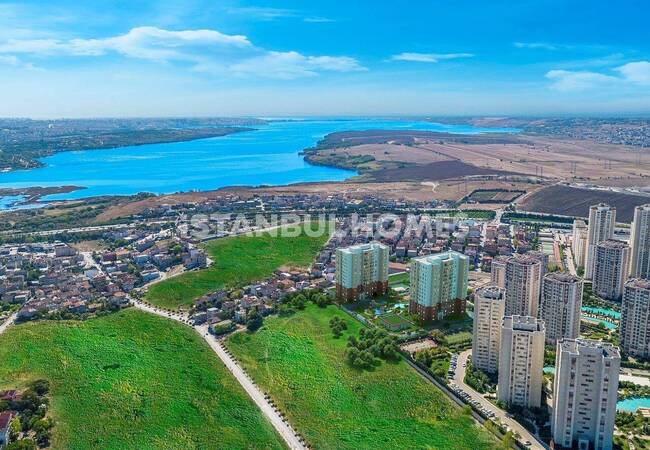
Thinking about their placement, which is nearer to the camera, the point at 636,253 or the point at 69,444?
the point at 69,444

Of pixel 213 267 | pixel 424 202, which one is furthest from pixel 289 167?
pixel 213 267

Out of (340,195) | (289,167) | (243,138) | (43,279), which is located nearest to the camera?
(43,279)

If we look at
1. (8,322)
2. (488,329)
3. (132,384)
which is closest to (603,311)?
(488,329)

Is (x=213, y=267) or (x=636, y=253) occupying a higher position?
(x=636, y=253)

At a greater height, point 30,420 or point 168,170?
point 168,170

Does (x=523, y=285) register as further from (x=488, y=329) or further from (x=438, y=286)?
(x=488, y=329)

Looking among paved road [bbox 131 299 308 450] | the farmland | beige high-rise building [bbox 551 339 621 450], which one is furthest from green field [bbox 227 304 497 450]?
the farmland

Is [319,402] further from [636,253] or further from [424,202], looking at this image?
[424,202]

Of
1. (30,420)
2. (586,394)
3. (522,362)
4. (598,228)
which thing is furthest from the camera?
(598,228)

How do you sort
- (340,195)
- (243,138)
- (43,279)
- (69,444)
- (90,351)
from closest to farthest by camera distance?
(69,444) → (90,351) → (43,279) → (340,195) → (243,138)
